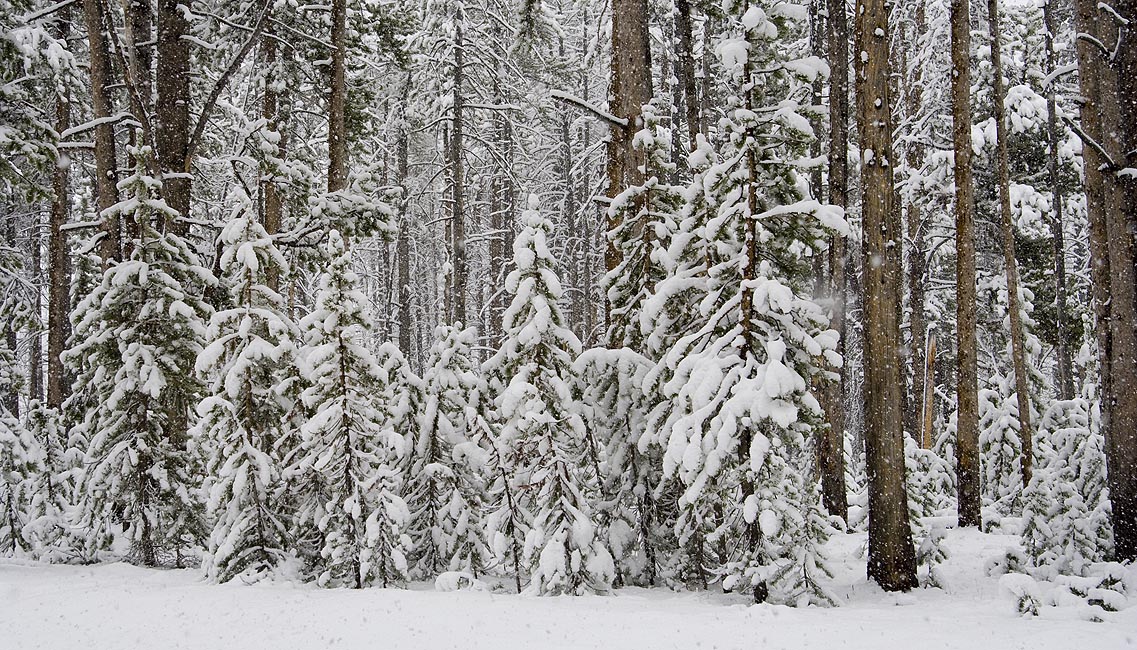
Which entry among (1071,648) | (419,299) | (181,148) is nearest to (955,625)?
(1071,648)

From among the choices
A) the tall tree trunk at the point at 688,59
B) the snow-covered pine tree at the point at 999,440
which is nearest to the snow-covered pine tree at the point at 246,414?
the tall tree trunk at the point at 688,59

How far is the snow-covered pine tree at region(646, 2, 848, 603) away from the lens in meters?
7.71

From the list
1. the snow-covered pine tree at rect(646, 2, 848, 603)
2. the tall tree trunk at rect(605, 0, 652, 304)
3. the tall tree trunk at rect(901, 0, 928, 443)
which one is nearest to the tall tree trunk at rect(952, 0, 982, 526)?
the tall tree trunk at rect(901, 0, 928, 443)

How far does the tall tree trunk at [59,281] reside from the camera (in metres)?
14.7

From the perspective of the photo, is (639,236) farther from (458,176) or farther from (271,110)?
(458,176)

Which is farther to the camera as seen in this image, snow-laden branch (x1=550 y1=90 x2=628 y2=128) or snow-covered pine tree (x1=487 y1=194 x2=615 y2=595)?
snow-laden branch (x1=550 y1=90 x2=628 y2=128)

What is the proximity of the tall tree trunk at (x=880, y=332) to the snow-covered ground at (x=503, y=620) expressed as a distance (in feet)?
1.94

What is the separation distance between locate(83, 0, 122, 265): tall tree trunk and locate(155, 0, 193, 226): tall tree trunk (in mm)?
771

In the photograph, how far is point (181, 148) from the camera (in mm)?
11734

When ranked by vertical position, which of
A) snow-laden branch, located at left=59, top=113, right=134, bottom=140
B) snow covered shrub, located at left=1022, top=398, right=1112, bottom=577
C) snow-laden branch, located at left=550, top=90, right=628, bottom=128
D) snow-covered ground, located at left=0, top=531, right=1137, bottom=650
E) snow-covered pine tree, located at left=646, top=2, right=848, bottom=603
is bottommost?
snow-covered ground, located at left=0, top=531, right=1137, bottom=650

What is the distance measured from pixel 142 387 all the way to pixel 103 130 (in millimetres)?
4895

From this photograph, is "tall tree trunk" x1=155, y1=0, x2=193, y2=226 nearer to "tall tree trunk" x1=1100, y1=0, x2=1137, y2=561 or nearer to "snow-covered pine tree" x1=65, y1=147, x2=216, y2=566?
"snow-covered pine tree" x1=65, y1=147, x2=216, y2=566

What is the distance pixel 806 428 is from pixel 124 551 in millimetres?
10376

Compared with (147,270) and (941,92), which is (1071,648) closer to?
(147,270)
